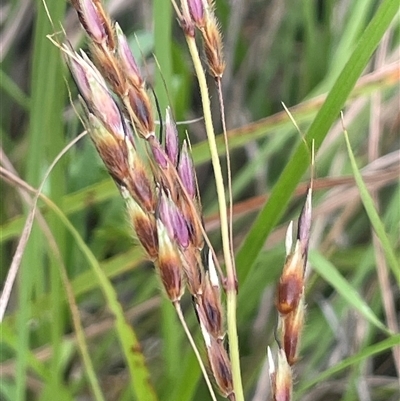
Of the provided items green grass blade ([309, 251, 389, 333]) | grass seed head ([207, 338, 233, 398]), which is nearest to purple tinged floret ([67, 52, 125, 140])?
grass seed head ([207, 338, 233, 398])

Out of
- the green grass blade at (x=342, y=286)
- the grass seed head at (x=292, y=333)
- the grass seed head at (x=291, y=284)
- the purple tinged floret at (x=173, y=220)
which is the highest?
the purple tinged floret at (x=173, y=220)

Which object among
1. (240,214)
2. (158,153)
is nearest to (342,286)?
(240,214)

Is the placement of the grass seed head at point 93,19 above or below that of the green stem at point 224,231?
above

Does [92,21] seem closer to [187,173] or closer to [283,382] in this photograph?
[187,173]

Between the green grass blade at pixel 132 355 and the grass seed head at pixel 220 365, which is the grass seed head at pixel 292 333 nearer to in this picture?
the grass seed head at pixel 220 365

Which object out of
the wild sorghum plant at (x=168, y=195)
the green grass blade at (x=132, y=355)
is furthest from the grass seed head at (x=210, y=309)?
the green grass blade at (x=132, y=355)

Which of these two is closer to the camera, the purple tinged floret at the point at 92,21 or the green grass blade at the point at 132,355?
the purple tinged floret at the point at 92,21

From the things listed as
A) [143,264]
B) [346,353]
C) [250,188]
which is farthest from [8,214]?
[346,353]
